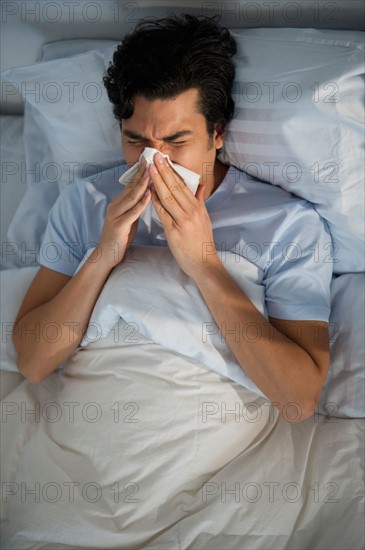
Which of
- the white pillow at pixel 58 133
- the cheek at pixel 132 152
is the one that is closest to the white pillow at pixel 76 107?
the white pillow at pixel 58 133

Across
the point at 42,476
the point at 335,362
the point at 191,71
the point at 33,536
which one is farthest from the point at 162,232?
the point at 33,536

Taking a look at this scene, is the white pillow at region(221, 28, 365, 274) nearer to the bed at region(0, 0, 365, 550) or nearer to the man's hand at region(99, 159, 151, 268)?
the bed at region(0, 0, 365, 550)

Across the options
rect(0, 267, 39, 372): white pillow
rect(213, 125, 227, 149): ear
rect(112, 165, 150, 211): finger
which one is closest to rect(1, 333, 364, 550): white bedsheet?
rect(0, 267, 39, 372): white pillow

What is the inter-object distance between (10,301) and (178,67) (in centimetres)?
74

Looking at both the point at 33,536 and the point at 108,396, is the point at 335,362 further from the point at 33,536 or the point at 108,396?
the point at 33,536

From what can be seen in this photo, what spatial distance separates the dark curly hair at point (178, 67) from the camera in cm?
140

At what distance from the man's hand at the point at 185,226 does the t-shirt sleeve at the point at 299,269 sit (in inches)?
6.6

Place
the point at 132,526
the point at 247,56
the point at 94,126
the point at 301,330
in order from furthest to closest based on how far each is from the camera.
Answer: the point at 94,126, the point at 247,56, the point at 301,330, the point at 132,526

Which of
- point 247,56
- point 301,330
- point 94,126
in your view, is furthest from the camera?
point 94,126

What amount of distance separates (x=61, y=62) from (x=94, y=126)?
0.67 feet

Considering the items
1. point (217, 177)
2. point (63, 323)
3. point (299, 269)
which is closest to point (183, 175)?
point (217, 177)

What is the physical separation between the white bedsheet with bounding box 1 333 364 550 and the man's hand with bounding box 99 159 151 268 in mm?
212

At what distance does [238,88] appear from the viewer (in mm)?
1519

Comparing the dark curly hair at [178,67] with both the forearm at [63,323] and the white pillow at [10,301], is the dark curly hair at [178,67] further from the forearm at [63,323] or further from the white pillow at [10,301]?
the white pillow at [10,301]
